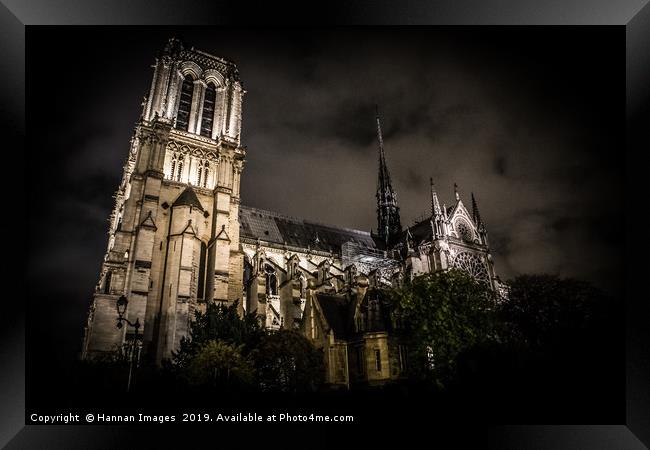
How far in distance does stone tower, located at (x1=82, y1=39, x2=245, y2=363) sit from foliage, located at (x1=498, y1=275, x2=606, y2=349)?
1561cm

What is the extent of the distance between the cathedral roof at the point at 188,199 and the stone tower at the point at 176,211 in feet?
0.25

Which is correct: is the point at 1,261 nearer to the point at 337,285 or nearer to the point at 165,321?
the point at 165,321

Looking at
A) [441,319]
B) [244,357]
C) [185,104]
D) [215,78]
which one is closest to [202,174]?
[185,104]

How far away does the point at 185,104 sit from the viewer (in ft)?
102

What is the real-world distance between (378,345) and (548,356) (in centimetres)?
749

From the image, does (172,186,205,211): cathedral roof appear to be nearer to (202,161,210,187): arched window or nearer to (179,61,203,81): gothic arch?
(202,161,210,187): arched window

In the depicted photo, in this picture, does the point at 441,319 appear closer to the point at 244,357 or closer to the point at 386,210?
the point at 244,357

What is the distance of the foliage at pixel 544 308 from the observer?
52.8 ft

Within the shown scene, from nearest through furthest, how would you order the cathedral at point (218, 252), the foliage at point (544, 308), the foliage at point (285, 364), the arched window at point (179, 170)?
the foliage at point (544, 308)
the foliage at point (285, 364)
the cathedral at point (218, 252)
the arched window at point (179, 170)

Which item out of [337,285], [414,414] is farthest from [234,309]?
[337,285]

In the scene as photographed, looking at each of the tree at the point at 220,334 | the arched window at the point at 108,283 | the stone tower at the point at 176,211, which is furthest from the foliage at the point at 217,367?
the arched window at the point at 108,283

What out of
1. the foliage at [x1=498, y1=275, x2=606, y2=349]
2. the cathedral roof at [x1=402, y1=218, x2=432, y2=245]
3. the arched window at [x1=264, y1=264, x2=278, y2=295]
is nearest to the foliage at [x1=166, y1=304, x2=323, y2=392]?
the foliage at [x1=498, y1=275, x2=606, y2=349]

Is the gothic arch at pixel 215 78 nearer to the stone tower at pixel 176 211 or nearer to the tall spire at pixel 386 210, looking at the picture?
the stone tower at pixel 176 211

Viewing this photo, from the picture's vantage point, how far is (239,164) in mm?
29547
